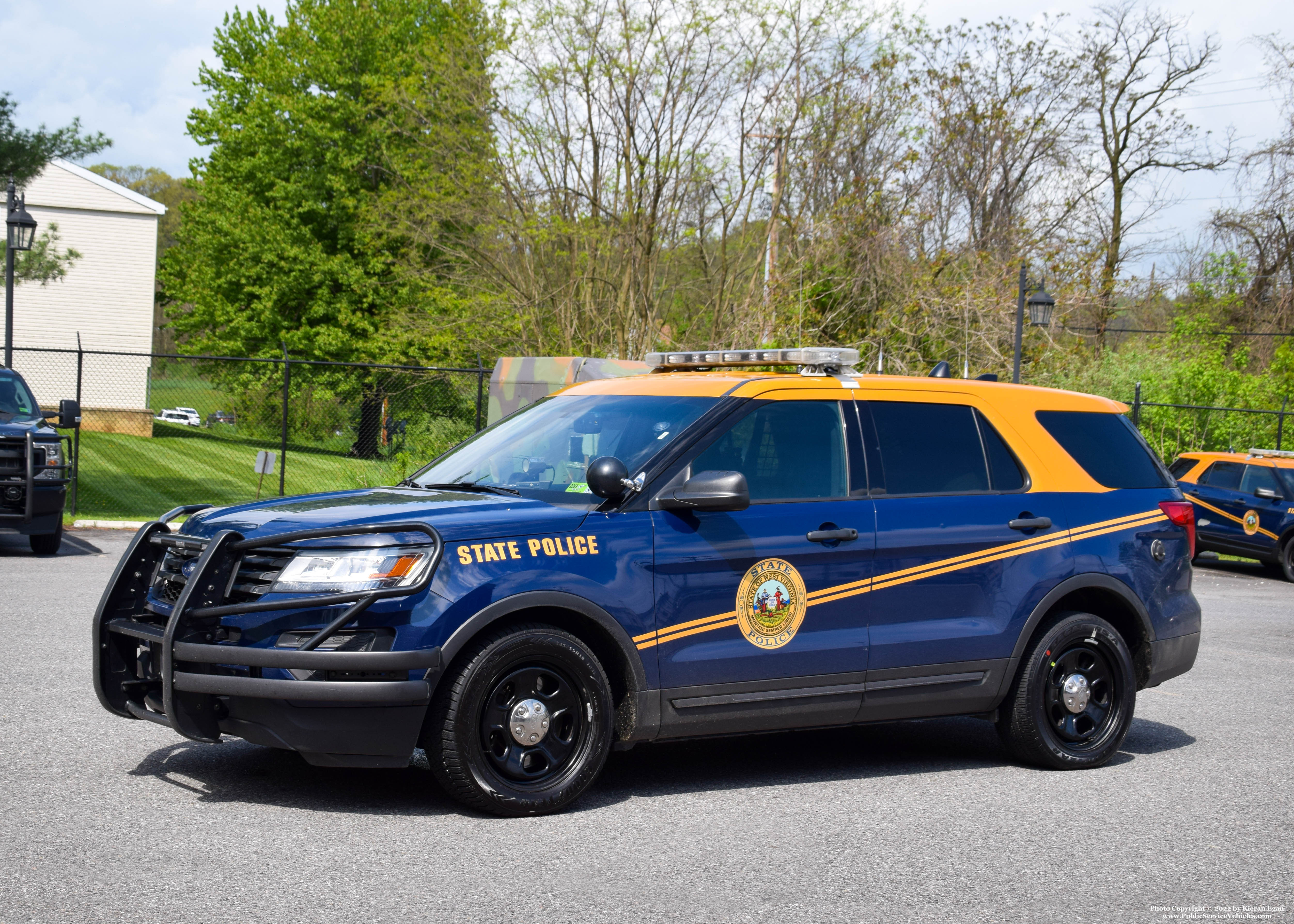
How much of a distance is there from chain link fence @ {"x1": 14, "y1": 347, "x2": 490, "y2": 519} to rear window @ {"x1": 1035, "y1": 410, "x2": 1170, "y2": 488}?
12.2 m

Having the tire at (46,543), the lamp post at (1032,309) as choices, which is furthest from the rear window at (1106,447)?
the lamp post at (1032,309)

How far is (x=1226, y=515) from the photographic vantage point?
1886cm

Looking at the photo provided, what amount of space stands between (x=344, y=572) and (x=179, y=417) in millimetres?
55443

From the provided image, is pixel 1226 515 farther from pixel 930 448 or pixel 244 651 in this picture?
pixel 244 651

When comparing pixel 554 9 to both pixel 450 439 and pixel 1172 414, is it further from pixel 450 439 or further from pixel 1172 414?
pixel 1172 414

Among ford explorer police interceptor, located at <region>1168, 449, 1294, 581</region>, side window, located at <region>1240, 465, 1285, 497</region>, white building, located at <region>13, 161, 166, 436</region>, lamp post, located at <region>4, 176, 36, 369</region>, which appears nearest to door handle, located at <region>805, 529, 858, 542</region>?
ford explorer police interceptor, located at <region>1168, 449, 1294, 581</region>

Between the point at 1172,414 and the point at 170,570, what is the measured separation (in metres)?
26.1

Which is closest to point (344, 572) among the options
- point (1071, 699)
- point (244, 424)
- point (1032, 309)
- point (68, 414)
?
point (1071, 699)

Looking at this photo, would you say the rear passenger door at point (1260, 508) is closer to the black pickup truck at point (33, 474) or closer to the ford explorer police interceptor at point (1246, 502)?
the ford explorer police interceptor at point (1246, 502)

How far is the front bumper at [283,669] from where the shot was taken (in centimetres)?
461

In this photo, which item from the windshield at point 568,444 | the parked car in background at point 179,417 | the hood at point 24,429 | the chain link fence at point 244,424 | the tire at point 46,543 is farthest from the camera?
the parked car in background at point 179,417

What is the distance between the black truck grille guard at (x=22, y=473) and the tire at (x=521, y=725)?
34.7 feet

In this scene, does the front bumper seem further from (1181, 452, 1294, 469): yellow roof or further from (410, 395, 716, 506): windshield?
(1181, 452, 1294, 469): yellow roof

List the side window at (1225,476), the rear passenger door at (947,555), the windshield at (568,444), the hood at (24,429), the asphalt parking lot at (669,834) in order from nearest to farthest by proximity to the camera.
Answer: the asphalt parking lot at (669,834)
the windshield at (568,444)
the rear passenger door at (947,555)
the hood at (24,429)
the side window at (1225,476)
